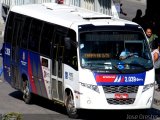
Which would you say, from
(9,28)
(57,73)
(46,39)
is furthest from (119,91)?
(9,28)

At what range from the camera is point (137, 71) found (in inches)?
746

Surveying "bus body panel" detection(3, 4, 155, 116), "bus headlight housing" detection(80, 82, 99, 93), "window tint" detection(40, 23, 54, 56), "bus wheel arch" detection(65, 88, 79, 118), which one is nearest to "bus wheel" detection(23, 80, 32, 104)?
"bus body panel" detection(3, 4, 155, 116)

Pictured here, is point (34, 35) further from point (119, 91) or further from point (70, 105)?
point (119, 91)

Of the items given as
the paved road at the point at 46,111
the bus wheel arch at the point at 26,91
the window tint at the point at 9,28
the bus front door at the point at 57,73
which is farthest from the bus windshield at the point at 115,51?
the window tint at the point at 9,28

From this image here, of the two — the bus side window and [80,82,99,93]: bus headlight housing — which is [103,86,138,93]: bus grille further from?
the bus side window

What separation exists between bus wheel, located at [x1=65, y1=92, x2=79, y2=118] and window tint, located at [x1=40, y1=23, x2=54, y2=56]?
61.0 inches

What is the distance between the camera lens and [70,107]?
19.3 m

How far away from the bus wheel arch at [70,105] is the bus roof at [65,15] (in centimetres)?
167

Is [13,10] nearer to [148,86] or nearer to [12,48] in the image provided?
[12,48]

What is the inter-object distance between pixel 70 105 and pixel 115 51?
1.70m

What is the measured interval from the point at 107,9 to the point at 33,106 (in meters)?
12.0

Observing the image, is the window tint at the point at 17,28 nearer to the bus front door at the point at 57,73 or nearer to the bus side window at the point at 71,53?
the bus front door at the point at 57,73

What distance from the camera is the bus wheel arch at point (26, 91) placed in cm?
2198

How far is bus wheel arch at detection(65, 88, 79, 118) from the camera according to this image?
19.2 metres
